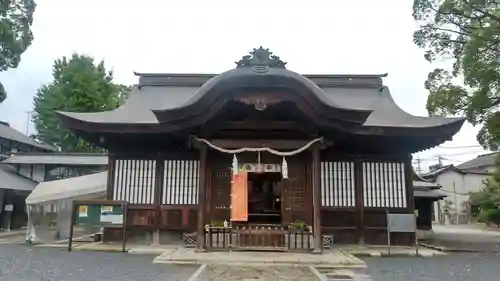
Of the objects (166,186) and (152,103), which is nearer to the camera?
(166,186)

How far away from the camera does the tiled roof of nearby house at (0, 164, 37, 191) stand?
18.0 m

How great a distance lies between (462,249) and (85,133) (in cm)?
1068

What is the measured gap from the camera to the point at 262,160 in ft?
35.5

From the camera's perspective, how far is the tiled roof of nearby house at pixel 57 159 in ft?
71.2

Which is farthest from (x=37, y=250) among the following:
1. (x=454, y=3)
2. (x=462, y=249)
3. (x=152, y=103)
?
(x=454, y=3)

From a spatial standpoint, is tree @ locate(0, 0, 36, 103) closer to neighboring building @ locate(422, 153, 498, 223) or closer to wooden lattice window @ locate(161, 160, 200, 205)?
wooden lattice window @ locate(161, 160, 200, 205)

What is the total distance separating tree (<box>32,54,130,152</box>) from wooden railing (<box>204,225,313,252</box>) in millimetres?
21972

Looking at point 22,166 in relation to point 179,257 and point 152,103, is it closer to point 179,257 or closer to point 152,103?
point 152,103

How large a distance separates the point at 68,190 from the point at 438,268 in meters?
10.1

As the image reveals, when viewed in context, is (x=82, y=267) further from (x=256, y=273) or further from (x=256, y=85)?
(x=256, y=85)

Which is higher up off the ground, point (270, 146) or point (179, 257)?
point (270, 146)

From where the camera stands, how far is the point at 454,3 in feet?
42.0

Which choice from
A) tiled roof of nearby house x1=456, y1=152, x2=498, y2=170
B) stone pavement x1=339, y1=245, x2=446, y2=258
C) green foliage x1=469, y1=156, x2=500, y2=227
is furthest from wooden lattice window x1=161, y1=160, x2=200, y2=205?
tiled roof of nearby house x1=456, y1=152, x2=498, y2=170

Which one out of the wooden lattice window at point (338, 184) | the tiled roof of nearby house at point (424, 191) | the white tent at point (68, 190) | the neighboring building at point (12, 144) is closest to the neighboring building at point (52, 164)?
the neighboring building at point (12, 144)
